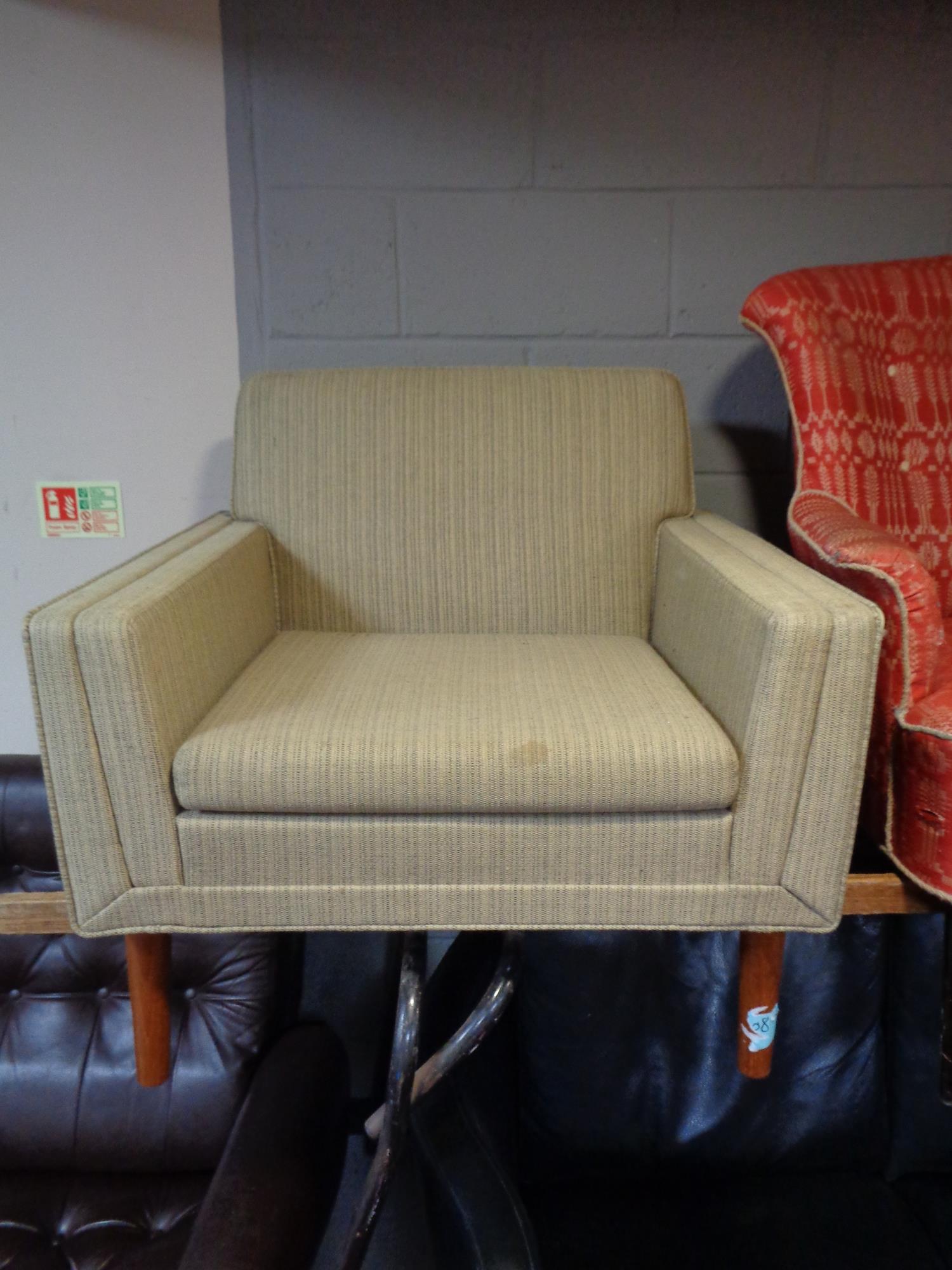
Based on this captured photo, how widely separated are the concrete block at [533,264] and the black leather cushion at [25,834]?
3.04ft

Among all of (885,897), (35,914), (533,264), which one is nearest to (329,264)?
(533,264)

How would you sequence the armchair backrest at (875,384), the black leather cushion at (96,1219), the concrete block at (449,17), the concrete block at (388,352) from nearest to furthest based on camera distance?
1. the black leather cushion at (96,1219)
2. the armchair backrest at (875,384)
3. the concrete block at (449,17)
4. the concrete block at (388,352)

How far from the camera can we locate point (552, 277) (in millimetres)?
1497

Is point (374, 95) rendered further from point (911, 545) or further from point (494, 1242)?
point (494, 1242)

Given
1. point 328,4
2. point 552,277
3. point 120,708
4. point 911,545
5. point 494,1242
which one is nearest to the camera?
point 120,708

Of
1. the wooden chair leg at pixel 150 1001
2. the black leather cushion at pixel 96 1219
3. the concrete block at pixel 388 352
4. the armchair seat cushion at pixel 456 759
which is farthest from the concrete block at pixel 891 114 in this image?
the black leather cushion at pixel 96 1219

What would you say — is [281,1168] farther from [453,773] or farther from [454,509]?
[454,509]

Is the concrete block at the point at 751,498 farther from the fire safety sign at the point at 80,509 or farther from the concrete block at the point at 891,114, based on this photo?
the fire safety sign at the point at 80,509

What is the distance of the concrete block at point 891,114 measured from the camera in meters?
1.42

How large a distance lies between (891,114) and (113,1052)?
1.84m

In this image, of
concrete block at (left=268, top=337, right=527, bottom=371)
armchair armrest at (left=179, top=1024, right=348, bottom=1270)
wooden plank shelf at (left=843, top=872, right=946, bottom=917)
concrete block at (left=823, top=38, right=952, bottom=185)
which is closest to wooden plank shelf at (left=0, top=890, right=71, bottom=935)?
armchair armrest at (left=179, top=1024, right=348, bottom=1270)

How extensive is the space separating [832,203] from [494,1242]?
5.16 feet

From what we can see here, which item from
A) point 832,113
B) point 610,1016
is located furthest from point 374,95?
point 610,1016

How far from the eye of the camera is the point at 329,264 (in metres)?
1.48
